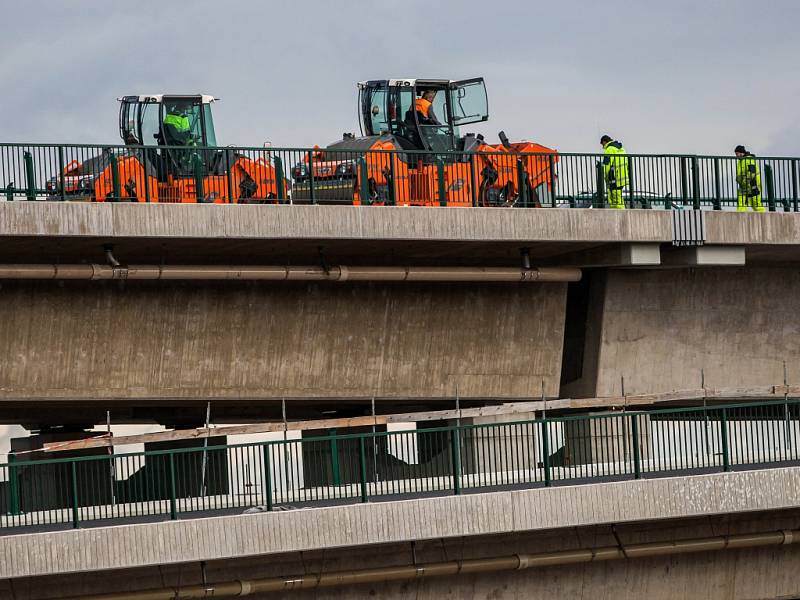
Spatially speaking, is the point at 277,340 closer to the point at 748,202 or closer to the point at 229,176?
the point at 229,176

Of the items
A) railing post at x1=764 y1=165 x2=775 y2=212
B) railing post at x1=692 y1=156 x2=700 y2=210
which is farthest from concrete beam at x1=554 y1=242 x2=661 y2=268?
railing post at x1=764 y1=165 x2=775 y2=212

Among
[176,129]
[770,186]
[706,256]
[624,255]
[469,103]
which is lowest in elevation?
[706,256]

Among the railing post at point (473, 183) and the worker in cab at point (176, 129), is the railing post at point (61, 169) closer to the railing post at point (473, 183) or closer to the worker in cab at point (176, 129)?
the worker in cab at point (176, 129)

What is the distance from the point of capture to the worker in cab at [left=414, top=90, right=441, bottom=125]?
3198 centimetres

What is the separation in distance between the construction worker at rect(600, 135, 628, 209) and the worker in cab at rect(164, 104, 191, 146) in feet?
27.8

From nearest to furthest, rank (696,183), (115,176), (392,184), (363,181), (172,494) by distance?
1. (172,494)
2. (115,176)
3. (363,181)
4. (392,184)
5. (696,183)

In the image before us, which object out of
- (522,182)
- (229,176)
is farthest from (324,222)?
(522,182)

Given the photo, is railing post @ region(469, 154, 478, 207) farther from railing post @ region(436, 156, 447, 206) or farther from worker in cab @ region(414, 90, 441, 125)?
worker in cab @ region(414, 90, 441, 125)

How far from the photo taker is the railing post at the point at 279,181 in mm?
Answer: 26672

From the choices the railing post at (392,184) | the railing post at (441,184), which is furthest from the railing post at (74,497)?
the railing post at (441,184)

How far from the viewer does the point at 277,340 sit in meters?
28.9

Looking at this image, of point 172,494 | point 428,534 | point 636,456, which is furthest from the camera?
point 636,456

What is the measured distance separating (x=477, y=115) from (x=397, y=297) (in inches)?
205

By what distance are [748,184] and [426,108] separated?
22.3ft
